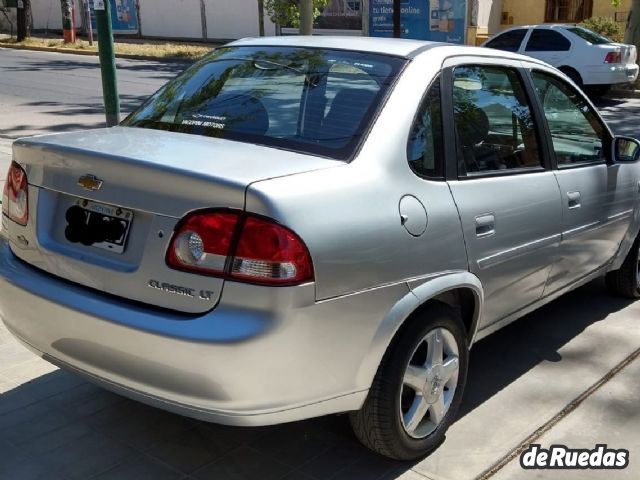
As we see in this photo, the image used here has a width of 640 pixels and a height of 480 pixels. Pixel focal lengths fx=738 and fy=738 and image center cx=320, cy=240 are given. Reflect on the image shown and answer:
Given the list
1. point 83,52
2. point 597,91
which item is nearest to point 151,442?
point 597,91

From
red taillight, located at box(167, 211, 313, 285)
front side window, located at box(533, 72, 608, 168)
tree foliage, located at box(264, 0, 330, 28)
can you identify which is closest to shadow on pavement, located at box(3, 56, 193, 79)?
tree foliage, located at box(264, 0, 330, 28)

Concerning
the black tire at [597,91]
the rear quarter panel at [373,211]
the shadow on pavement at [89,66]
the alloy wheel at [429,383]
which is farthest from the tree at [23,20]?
the alloy wheel at [429,383]

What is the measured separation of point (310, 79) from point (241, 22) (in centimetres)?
3063

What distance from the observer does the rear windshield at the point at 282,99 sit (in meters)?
2.99

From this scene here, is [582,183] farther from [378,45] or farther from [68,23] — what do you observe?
[68,23]

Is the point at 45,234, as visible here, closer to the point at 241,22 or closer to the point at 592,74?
the point at 592,74

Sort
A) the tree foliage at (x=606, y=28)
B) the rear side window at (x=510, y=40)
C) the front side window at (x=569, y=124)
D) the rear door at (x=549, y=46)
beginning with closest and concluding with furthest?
the front side window at (x=569, y=124) → the rear door at (x=549, y=46) → the rear side window at (x=510, y=40) → the tree foliage at (x=606, y=28)

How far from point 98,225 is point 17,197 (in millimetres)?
599

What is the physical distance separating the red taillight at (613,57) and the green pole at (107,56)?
12.6 metres

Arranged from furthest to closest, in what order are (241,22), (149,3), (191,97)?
(149,3) < (241,22) < (191,97)

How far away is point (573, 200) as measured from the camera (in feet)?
13.0

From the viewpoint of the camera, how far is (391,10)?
2748cm

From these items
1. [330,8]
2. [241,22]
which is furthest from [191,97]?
[241,22]

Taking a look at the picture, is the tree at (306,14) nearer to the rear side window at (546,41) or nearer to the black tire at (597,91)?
the rear side window at (546,41)
